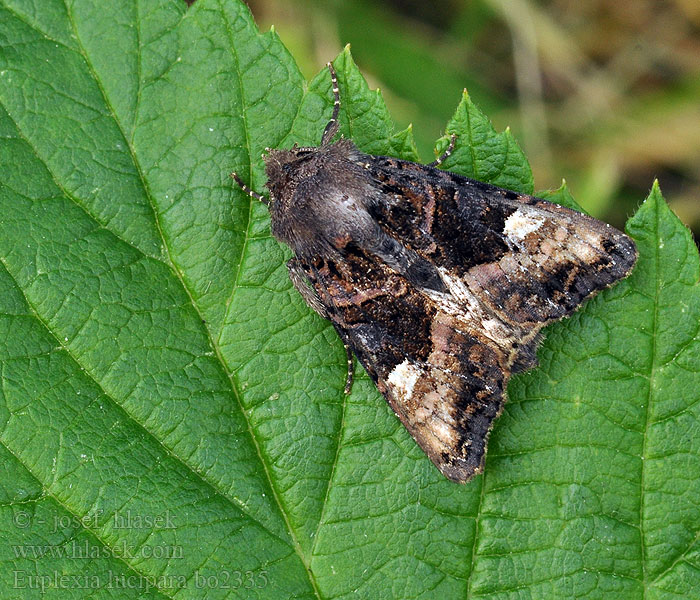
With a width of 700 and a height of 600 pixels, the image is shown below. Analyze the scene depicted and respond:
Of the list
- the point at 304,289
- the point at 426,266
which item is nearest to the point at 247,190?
the point at 304,289

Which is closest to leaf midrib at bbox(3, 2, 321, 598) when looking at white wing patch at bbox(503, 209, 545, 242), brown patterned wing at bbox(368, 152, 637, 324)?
brown patterned wing at bbox(368, 152, 637, 324)

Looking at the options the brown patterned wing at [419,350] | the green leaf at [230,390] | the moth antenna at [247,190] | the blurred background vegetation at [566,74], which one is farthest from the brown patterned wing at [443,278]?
the blurred background vegetation at [566,74]

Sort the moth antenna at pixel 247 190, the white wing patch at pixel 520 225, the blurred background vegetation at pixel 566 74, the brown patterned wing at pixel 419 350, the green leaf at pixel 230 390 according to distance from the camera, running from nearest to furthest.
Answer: the green leaf at pixel 230 390 < the brown patterned wing at pixel 419 350 < the moth antenna at pixel 247 190 < the white wing patch at pixel 520 225 < the blurred background vegetation at pixel 566 74

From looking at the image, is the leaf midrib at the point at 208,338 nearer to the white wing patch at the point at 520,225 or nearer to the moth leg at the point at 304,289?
the moth leg at the point at 304,289

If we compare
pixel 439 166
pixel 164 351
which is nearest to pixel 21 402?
pixel 164 351

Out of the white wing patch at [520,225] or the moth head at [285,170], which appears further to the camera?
the white wing patch at [520,225]

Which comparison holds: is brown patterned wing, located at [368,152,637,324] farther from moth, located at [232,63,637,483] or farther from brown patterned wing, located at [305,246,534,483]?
brown patterned wing, located at [305,246,534,483]

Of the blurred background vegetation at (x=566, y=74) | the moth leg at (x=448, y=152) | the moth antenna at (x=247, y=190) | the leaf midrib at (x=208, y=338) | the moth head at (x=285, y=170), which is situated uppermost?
the blurred background vegetation at (x=566, y=74)
